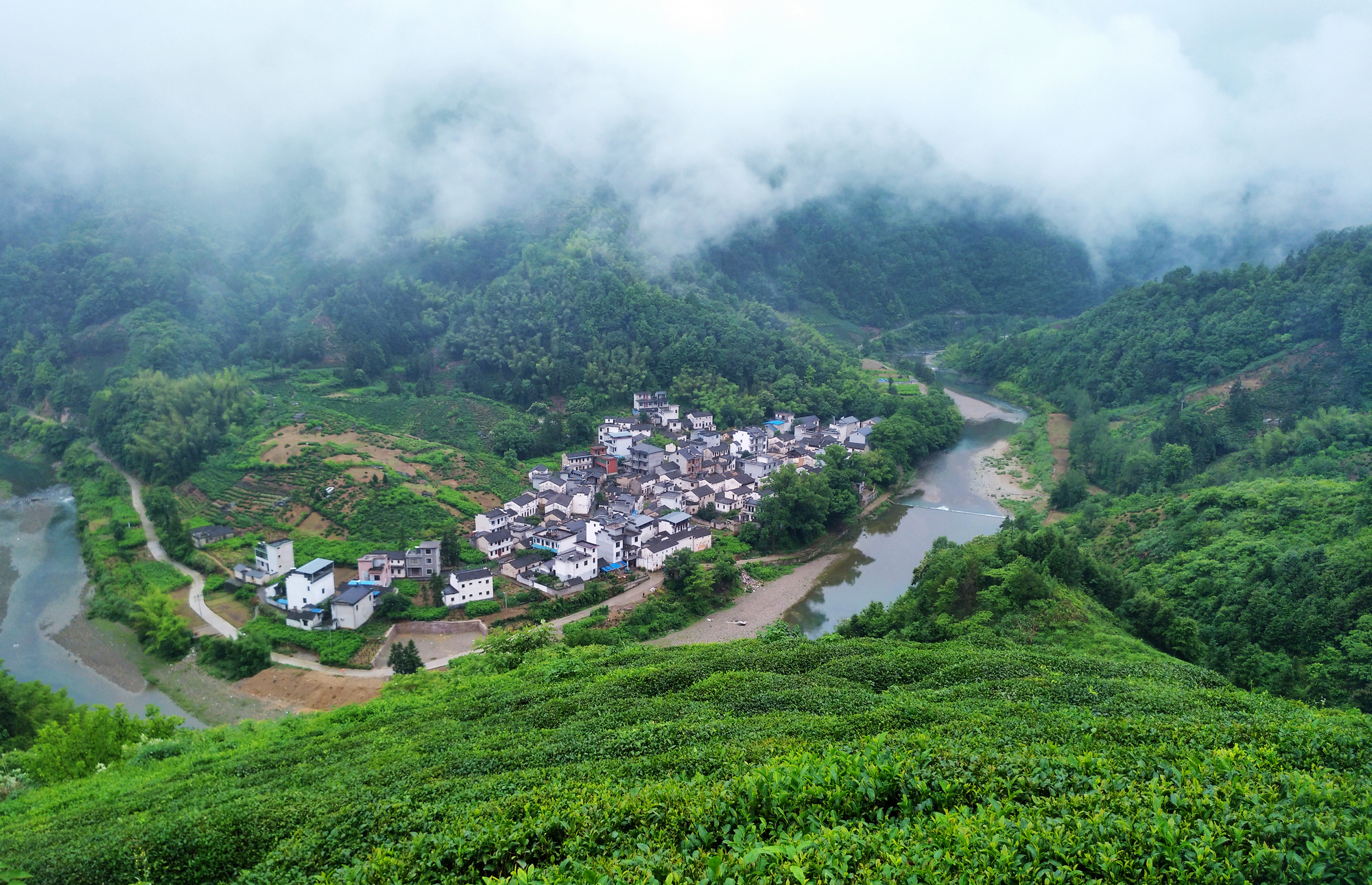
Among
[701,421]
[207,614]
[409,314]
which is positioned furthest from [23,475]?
[701,421]

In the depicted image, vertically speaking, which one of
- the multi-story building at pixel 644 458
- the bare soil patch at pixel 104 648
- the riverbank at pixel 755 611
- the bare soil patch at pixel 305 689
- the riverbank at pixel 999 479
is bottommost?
the bare soil patch at pixel 104 648

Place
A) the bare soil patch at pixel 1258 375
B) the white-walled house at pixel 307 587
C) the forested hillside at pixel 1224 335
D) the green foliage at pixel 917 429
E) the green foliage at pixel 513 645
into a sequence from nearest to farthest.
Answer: the green foliage at pixel 513 645 < the white-walled house at pixel 307 587 < the forested hillside at pixel 1224 335 < the green foliage at pixel 917 429 < the bare soil patch at pixel 1258 375

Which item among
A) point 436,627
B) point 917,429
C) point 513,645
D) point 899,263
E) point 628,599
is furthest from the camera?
point 899,263

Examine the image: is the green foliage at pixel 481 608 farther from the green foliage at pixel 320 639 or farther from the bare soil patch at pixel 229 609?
the bare soil patch at pixel 229 609

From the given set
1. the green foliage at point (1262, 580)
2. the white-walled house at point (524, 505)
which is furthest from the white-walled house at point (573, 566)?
the green foliage at point (1262, 580)

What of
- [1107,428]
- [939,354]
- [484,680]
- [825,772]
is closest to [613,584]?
[484,680]

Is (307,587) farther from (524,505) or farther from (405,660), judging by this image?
(524,505)
